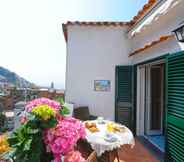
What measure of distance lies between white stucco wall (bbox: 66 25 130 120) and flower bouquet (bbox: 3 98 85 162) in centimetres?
641

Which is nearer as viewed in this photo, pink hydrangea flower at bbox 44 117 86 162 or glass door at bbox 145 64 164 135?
pink hydrangea flower at bbox 44 117 86 162

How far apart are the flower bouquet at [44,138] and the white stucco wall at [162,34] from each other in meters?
3.42

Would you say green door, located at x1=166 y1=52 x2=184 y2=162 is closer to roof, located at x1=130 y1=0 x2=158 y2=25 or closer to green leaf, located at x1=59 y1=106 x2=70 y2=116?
roof, located at x1=130 y1=0 x2=158 y2=25

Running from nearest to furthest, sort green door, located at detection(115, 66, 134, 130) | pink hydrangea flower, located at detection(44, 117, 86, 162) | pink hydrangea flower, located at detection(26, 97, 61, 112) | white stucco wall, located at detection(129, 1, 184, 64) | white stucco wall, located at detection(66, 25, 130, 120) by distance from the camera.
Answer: pink hydrangea flower, located at detection(44, 117, 86, 162) < pink hydrangea flower, located at detection(26, 97, 61, 112) < white stucco wall, located at detection(129, 1, 184, 64) < green door, located at detection(115, 66, 134, 130) < white stucco wall, located at detection(66, 25, 130, 120)

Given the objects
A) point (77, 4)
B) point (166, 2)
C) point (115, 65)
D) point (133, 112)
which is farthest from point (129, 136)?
point (77, 4)

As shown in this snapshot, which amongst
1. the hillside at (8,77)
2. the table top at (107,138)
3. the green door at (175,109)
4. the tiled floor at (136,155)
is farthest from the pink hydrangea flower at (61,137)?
the hillside at (8,77)

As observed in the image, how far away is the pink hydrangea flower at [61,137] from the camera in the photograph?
1.58 meters

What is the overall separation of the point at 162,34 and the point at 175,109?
2.06m

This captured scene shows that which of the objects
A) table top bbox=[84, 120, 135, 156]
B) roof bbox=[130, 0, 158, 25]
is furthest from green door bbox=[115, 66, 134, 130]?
table top bbox=[84, 120, 135, 156]

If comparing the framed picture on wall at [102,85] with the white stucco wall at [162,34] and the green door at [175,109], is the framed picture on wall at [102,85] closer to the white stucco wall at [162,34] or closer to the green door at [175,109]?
the white stucco wall at [162,34]

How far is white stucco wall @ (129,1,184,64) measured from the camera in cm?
461

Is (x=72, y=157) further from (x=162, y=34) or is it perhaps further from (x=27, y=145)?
(x=162, y=34)

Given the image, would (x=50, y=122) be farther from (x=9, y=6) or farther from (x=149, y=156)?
(x=9, y=6)

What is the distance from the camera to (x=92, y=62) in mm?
8148
